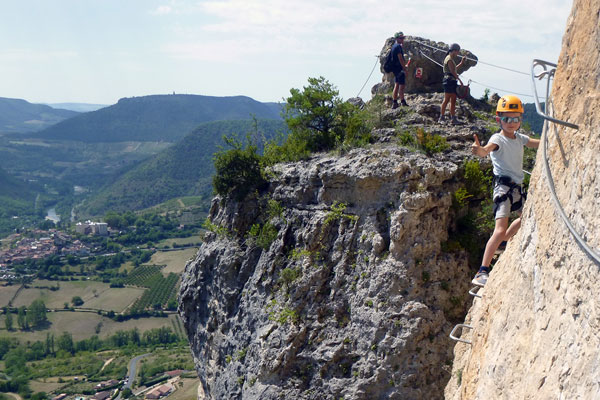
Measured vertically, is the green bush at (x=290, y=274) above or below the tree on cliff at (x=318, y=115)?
below

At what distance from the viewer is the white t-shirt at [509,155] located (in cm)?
748

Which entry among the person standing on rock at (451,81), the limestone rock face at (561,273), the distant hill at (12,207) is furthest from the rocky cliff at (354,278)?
the distant hill at (12,207)

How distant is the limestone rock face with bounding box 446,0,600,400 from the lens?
14.1ft

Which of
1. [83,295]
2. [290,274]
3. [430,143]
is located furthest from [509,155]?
[83,295]

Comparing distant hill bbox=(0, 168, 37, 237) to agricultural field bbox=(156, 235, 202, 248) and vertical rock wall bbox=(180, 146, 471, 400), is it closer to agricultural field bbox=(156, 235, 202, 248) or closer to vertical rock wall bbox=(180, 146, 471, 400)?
agricultural field bbox=(156, 235, 202, 248)

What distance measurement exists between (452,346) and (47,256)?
418ft

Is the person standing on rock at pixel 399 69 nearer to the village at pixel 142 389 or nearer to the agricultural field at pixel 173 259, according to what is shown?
the village at pixel 142 389

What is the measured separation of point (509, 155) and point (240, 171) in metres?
8.96

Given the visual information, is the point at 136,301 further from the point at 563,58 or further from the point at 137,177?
the point at 137,177

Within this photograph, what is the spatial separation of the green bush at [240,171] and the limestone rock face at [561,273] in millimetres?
9510

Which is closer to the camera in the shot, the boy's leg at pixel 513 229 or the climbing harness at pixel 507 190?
the boy's leg at pixel 513 229

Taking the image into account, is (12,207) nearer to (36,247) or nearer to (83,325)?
(36,247)

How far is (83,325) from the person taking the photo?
82.8 m

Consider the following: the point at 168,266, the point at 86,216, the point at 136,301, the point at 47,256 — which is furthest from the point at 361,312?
the point at 86,216
